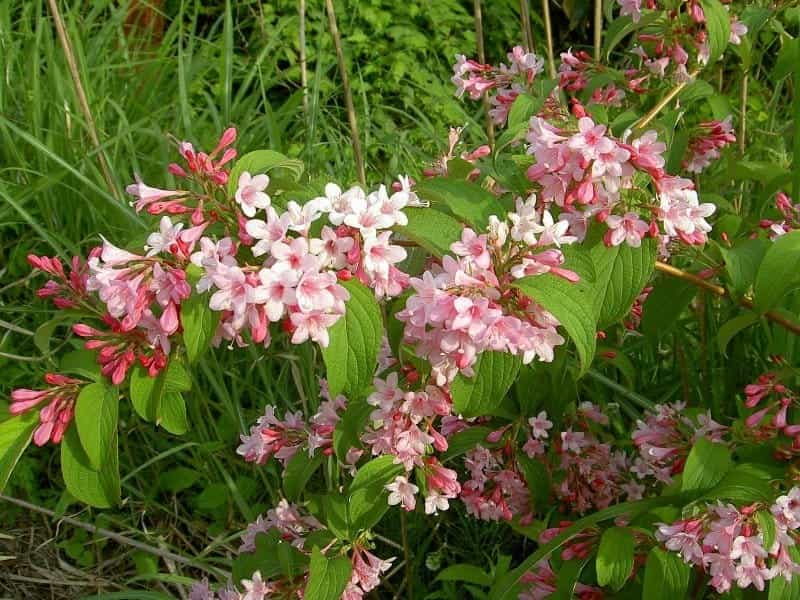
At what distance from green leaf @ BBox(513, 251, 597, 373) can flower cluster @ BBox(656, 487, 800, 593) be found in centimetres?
30

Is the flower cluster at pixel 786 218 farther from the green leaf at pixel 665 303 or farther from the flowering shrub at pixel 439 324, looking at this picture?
the green leaf at pixel 665 303

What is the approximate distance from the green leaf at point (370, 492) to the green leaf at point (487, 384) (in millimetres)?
283

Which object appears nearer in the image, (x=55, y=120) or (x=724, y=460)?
(x=724, y=460)

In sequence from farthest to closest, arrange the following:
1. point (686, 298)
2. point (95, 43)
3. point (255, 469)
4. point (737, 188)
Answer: point (95, 43) < point (737, 188) < point (255, 469) < point (686, 298)

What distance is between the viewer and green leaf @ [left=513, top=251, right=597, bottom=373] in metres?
0.91

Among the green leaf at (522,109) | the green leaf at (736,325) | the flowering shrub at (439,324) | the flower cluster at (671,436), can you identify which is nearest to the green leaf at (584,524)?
the flowering shrub at (439,324)

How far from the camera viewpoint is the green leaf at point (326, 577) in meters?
1.22

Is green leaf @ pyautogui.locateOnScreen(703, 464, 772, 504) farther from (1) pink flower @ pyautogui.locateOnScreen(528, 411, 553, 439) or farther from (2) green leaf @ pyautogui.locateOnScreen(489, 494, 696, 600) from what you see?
(1) pink flower @ pyautogui.locateOnScreen(528, 411, 553, 439)

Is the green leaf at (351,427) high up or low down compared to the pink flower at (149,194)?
down

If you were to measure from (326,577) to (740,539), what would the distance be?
1.77 ft

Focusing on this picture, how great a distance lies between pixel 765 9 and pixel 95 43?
7.15 ft

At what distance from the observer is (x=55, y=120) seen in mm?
2566

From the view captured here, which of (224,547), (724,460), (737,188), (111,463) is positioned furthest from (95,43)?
(724,460)

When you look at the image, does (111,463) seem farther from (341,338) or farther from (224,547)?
(224,547)
